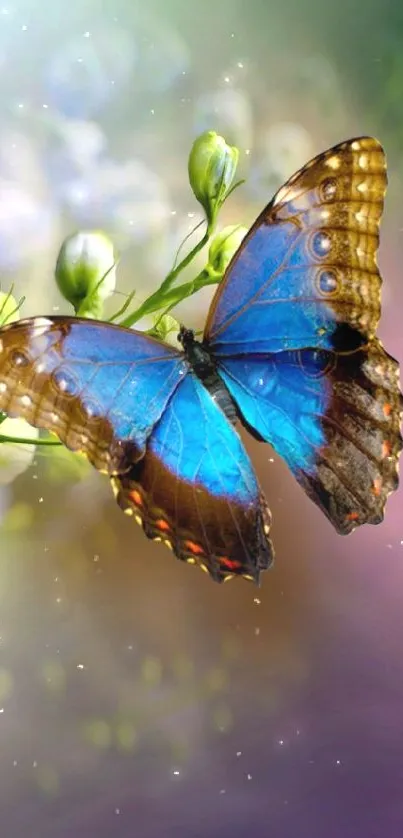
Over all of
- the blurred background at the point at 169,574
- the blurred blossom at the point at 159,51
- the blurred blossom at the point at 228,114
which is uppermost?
the blurred blossom at the point at 159,51

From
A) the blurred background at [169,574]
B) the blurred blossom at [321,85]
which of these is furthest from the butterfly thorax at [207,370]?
the blurred blossom at [321,85]

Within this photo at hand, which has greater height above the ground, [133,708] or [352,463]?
[352,463]

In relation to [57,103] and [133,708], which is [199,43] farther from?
[133,708]

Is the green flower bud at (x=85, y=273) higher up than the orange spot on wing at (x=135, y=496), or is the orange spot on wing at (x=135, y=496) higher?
the green flower bud at (x=85, y=273)

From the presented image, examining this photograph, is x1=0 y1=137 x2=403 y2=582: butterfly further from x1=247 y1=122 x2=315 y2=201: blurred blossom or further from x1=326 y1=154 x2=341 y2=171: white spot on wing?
x1=247 y1=122 x2=315 y2=201: blurred blossom

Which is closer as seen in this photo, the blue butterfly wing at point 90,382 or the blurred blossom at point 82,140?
the blue butterfly wing at point 90,382

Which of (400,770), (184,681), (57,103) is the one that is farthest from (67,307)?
(400,770)

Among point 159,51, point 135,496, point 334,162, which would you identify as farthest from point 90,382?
point 159,51

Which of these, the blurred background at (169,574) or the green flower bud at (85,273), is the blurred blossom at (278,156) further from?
the green flower bud at (85,273)
